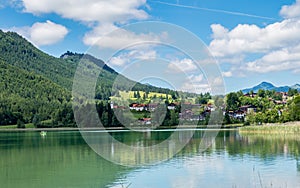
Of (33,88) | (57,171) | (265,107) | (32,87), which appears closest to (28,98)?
(33,88)

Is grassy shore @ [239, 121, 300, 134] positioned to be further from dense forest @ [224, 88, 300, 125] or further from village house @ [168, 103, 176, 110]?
village house @ [168, 103, 176, 110]

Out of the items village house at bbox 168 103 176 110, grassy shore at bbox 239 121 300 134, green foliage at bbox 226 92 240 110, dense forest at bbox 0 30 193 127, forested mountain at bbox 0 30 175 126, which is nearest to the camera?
grassy shore at bbox 239 121 300 134

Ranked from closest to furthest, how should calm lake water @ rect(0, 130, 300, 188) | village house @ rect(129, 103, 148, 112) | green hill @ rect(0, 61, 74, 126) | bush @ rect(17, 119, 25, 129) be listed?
calm lake water @ rect(0, 130, 300, 188) < village house @ rect(129, 103, 148, 112) < bush @ rect(17, 119, 25, 129) < green hill @ rect(0, 61, 74, 126)

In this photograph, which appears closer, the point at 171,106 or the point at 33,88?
the point at 171,106

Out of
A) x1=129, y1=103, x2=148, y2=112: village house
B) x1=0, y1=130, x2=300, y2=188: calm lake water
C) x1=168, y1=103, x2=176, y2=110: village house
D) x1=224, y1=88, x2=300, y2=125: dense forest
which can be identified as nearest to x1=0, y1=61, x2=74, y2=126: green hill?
x1=224, y1=88, x2=300, y2=125: dense forest

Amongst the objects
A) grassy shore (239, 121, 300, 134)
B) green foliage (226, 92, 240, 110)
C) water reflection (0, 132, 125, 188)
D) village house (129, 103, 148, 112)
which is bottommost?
water reflection (0, 132, 125, 188)

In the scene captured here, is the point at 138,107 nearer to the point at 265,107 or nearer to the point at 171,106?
the point at 171,106

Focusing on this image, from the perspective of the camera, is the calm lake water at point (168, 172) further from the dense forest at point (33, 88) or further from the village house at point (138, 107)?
the dense forest at point (33, 88)

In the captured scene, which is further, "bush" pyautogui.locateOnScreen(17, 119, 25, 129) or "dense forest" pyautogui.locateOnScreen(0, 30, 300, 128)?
"bush" pyautogui.locateOnScreen(17, 119, 25, 129)

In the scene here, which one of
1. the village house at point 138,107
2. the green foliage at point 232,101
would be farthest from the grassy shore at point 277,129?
the green foliage at point 232,101

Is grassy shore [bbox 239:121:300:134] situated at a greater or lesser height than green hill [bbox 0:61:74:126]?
lesser

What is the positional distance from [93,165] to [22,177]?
4.93 meters

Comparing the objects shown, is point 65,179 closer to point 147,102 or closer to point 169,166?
point 169,166

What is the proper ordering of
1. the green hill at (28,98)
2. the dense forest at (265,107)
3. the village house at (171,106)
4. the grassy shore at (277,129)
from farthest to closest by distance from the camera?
the green hill at (28,98), the dense forest at (265,107), the village house at (171,106), the grassy shore at (277,129)
